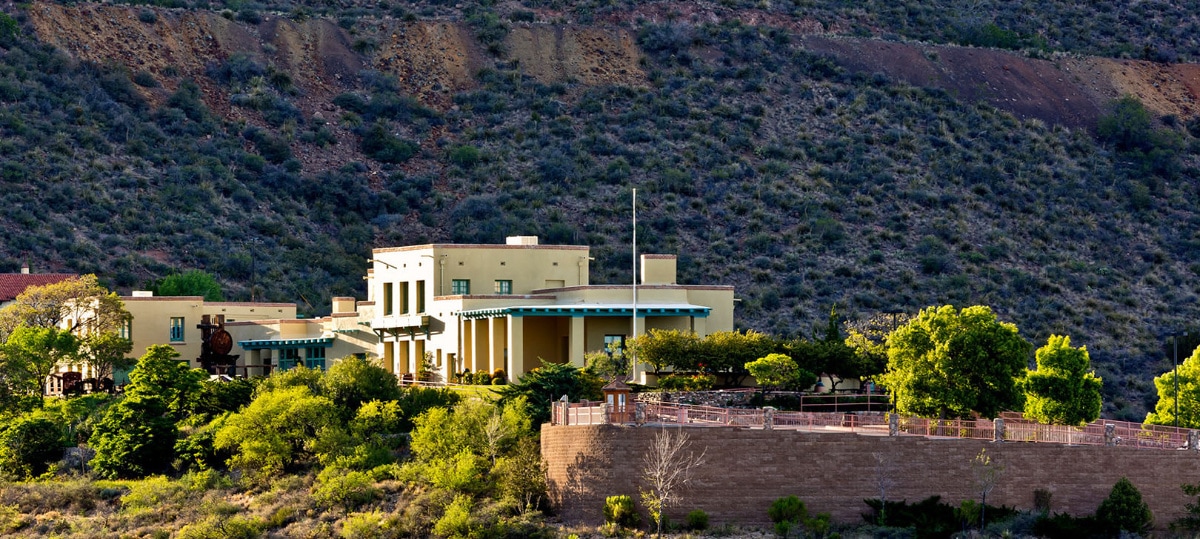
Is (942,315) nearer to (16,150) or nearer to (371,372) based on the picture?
(371,372)

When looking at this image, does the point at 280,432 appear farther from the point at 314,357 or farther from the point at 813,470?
the point at 813,470

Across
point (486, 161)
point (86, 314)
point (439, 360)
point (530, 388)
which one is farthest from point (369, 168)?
point (530, 388)

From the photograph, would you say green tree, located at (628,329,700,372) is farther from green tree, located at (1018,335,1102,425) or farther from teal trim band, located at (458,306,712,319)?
green tree, located at (1018,335,1102,425)

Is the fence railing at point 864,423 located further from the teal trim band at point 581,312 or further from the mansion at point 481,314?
the mansion at point 481,314

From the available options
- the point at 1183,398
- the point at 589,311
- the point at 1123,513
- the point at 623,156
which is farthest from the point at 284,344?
the point at 623,156

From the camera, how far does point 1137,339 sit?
108438 mm

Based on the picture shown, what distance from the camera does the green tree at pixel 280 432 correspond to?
69.2 metres

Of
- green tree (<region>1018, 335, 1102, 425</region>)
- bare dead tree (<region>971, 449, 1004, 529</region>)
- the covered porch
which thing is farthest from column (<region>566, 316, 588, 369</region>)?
bare dead tree (<region>971, 449, 1004, 529</region>)

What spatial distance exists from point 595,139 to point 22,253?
37545 mm

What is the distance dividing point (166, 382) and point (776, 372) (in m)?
21.6

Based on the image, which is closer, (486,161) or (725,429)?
(725,429)

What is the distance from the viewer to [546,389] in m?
67.8

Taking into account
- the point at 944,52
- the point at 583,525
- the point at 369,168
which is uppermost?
the point at 944,52

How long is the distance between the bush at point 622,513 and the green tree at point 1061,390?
48.8 feet
